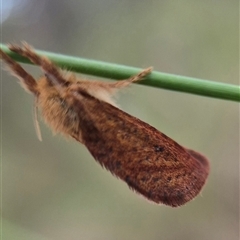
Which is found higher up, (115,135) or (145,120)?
(145,120)

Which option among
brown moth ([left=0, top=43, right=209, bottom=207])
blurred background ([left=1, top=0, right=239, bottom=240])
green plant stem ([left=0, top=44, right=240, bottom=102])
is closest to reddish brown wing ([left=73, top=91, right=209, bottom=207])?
brown moth ([left=0, top=43, right=209, bottom=207])

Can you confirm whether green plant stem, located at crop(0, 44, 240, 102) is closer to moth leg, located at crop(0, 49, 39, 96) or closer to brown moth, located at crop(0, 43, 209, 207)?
brown moth, located at crop(0, 43, 209, 207)

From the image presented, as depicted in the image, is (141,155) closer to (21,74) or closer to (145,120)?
(21,74)

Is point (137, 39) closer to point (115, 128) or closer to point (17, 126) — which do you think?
point (17, 126)

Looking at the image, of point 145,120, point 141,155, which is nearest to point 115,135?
point 141,155

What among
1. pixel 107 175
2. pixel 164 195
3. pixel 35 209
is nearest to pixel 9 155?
pixel 35 209

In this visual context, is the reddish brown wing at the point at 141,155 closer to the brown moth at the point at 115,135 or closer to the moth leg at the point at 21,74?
the brown moth at the point at 115,135

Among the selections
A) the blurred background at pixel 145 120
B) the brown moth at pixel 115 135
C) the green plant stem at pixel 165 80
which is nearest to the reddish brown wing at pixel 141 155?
the brown moth at pixel 115 135
